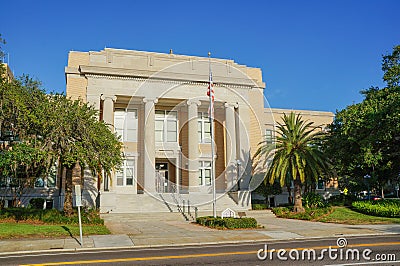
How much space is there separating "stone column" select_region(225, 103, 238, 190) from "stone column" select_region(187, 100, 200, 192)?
3161 millimetres

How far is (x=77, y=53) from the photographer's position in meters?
34.8

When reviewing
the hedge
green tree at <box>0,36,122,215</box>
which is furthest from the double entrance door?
green tree at <box>0,36,122,215</box>

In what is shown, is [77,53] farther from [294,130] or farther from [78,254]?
[78,254]

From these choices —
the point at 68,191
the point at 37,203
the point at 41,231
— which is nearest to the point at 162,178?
the point at 37,203

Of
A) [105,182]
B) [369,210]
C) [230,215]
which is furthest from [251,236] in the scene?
[105,182]

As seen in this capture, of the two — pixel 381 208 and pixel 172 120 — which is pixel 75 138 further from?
pixel 381 208

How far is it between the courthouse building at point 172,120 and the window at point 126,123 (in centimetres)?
10

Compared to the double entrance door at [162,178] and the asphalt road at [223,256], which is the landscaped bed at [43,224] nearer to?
the asphalt road at [223,256]

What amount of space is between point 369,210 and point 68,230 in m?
20.2

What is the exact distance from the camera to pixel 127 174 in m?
35.1

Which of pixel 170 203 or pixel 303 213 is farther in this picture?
pixel 170 203

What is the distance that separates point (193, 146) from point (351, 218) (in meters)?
A: 15.1

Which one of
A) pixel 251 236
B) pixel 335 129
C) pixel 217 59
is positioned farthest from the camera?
pixel 217 59

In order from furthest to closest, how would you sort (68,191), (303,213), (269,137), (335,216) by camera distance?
(269,137) → (303,213) → (335,216) → (68,191)
